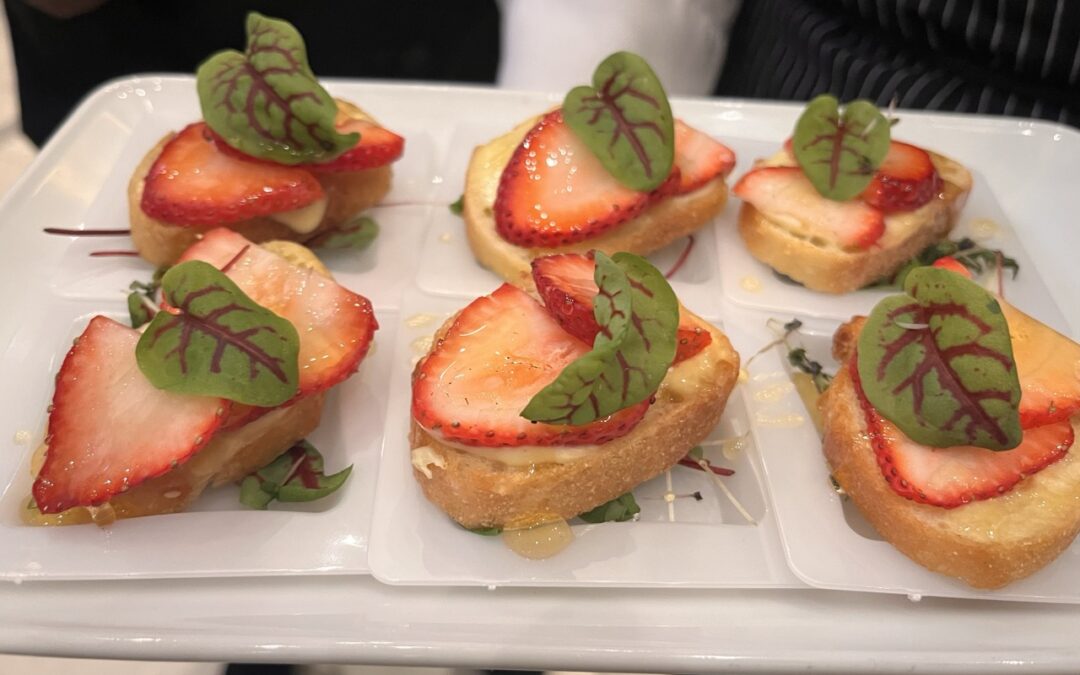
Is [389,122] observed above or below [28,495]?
above

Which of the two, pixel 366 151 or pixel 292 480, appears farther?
pixel 366 151

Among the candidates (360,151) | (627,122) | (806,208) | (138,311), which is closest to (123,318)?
(138,311)

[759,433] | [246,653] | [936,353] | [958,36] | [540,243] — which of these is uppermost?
[958,36]

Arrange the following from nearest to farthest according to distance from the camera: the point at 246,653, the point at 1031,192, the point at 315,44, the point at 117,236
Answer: the point at 246,653 < the point at 117,236 < the point at 1031,192 < the point at 315,44

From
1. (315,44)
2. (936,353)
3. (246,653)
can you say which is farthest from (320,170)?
(315,44)

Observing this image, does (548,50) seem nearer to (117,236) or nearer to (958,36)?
(958,36)

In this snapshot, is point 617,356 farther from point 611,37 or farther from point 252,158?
point 611,37

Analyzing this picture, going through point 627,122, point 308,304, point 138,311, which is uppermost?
point 627,122

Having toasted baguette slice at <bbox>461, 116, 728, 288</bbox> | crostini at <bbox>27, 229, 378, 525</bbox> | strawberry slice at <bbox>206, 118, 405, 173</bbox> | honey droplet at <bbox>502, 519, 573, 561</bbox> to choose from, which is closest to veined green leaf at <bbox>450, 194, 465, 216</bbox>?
toasted baguette slice at <bbox>461, 116, 728, 288</bbox>
